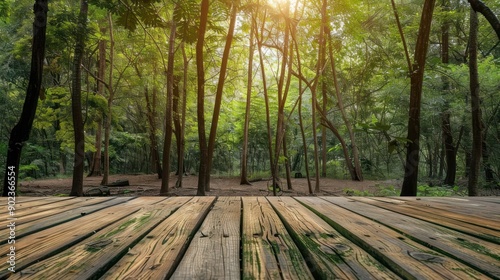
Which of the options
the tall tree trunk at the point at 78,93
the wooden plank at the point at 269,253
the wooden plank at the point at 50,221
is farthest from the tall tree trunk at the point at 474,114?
the tall tree trunk at the point at 78,93

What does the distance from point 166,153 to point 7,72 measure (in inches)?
411

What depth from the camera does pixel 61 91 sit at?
10008mm

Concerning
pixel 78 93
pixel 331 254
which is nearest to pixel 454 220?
pixel 331 254

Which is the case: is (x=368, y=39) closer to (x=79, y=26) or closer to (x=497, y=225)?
(x=79, y=26)

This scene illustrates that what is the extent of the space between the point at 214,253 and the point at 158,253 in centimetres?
25

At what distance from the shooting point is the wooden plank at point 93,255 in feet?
3.65

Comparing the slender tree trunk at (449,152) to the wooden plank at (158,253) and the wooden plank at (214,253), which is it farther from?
the wooden plank at (158,253)

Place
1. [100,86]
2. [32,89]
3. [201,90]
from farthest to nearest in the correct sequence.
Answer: [100,86], [201,90], [32,89]

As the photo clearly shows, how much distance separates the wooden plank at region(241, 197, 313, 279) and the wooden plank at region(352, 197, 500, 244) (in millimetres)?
1154

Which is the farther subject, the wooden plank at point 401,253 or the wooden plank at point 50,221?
the wooden plank at point 50,221

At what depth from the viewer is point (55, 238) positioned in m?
1.62

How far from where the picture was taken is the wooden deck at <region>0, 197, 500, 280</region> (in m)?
1.14

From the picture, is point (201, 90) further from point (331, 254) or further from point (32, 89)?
point (331, 254)

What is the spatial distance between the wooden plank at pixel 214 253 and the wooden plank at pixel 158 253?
0.04 metres
